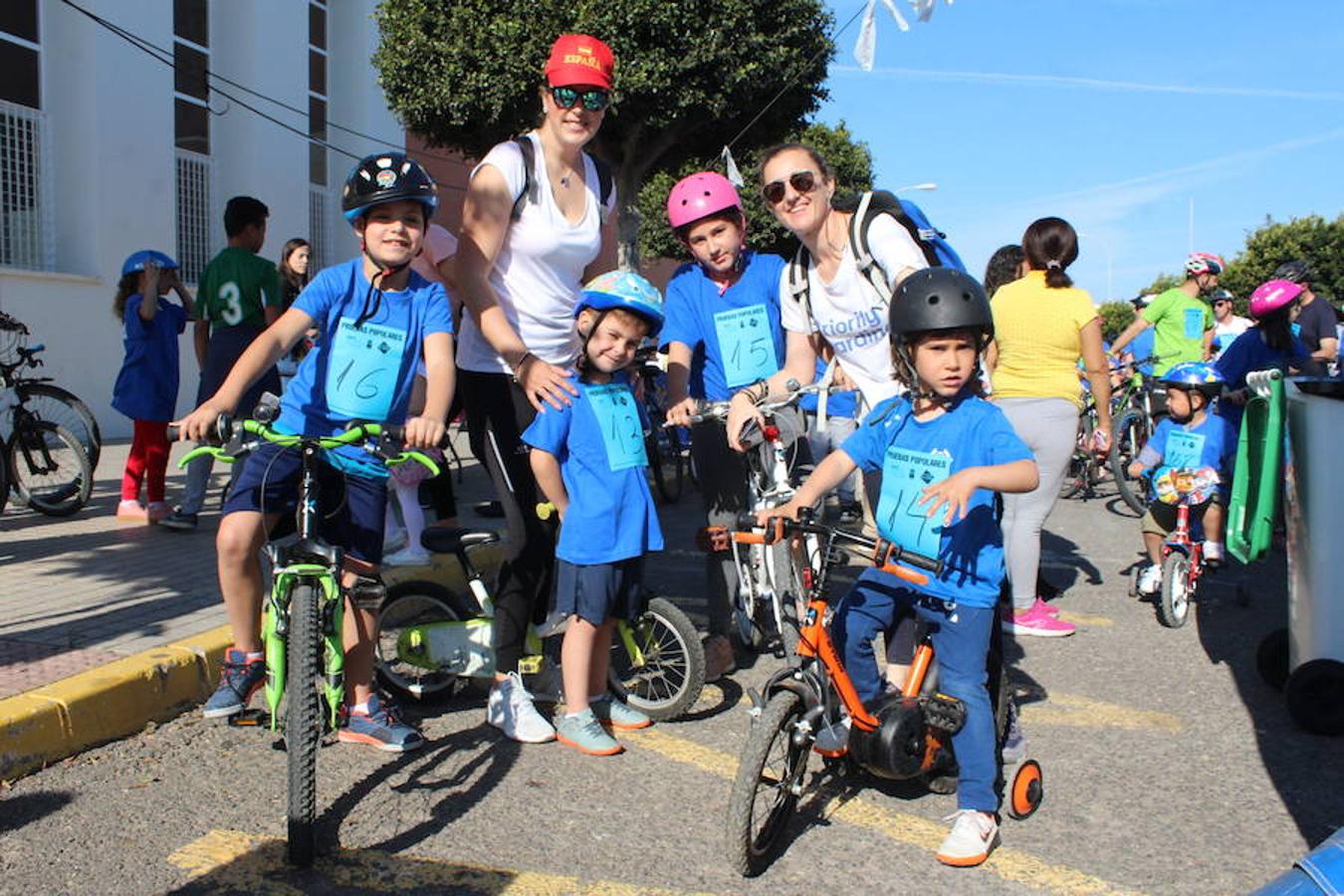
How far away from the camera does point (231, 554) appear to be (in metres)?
3.55

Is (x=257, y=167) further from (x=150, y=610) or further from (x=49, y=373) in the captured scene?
(x=150, y=610)

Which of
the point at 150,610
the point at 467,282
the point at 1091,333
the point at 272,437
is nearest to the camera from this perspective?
the point at 272,437

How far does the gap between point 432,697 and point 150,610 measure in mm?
1507

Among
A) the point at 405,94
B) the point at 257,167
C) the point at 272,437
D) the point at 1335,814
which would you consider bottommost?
the point at 1335,814

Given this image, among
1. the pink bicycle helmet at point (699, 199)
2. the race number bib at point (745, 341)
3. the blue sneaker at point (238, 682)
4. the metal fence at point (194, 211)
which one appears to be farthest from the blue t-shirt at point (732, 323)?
the metal fence at point (194, 211)

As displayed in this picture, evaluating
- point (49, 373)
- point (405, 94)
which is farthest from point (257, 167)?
point (49, 373)

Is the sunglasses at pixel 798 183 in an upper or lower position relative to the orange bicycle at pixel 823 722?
upper

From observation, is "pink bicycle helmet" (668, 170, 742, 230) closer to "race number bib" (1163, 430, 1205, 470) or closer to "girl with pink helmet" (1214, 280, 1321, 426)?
"race number bib" (1163, 430, 1205, 470)

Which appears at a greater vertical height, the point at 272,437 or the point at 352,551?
the point at 272,437

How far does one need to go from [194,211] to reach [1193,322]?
12.6 m

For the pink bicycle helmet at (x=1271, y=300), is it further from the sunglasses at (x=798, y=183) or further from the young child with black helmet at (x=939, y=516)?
the young child with black helmet at (x=939, y=516)

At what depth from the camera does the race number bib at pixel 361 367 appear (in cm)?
362

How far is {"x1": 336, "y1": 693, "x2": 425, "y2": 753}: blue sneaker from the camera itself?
3822mm

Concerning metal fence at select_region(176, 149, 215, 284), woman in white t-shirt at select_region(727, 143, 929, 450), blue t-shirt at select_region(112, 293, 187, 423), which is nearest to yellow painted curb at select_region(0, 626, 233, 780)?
woman in white t-shirt at select_region(727, 143, 929, 450)
